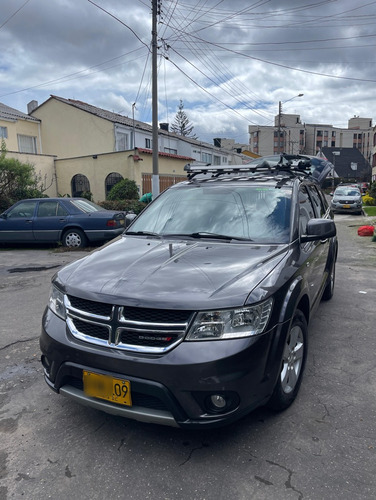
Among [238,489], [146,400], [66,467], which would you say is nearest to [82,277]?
[146,400]

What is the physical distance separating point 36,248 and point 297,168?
8.57m

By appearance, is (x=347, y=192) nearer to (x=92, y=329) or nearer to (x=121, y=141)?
(x=121, y=141)

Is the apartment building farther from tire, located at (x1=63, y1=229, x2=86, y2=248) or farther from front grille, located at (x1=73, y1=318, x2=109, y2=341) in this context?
front grille, located at (x1=73, y1=318, x2=109, y2=341)

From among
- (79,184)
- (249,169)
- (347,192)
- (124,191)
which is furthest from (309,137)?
(249,169)

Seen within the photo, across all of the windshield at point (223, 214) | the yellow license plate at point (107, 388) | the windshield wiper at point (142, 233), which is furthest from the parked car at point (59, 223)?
the yellow license plate at point (107, 388)

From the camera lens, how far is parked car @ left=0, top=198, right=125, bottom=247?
10.2m

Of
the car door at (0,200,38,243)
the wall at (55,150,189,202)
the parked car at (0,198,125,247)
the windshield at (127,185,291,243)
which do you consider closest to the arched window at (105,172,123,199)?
the wall at (55,150,189,202)

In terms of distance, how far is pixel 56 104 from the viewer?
24.4 meters

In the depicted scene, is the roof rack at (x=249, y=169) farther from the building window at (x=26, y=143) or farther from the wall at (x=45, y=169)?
the building window at (x=26, y=143)

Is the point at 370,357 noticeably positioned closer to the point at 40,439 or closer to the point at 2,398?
the point at 40,439

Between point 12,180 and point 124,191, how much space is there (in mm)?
4688

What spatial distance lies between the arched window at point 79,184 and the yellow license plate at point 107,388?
59.5 ft

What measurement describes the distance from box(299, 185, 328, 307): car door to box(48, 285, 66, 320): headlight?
1973 mm

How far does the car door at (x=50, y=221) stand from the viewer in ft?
34.1
